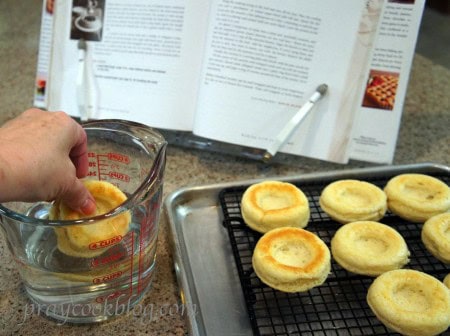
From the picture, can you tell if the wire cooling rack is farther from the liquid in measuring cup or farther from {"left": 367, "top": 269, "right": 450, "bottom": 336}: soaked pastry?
the liquid in measuring cup

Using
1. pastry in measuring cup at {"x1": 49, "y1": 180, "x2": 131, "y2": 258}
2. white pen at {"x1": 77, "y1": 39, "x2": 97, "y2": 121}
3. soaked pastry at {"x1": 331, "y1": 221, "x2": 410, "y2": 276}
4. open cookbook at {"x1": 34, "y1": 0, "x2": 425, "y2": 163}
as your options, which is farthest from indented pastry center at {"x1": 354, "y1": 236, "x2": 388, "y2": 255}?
white pen at {"x1": 77, "y1": 39, "x2": 97, "y2": 121}

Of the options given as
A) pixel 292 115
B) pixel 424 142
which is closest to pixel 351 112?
pixel 292 115

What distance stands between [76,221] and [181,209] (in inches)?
13.0

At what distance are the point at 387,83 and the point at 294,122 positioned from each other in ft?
0.65

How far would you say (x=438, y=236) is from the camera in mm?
714

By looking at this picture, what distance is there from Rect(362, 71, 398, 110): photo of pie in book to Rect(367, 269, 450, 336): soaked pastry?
1.25 ft

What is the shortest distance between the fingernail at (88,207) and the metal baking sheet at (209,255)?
0.16 m

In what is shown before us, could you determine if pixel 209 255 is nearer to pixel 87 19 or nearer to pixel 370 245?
pixel 370 245

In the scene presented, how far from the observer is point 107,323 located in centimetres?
65

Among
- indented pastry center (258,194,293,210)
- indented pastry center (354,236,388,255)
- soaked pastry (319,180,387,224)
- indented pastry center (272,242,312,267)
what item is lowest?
indented pastry center (272,242,312,267)

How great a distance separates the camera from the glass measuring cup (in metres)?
0.57

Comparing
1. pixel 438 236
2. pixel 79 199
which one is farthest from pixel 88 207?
pixel 438 236

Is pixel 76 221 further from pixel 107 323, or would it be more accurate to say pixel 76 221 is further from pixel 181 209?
pixel 181 209

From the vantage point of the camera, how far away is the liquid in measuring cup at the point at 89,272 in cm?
59
